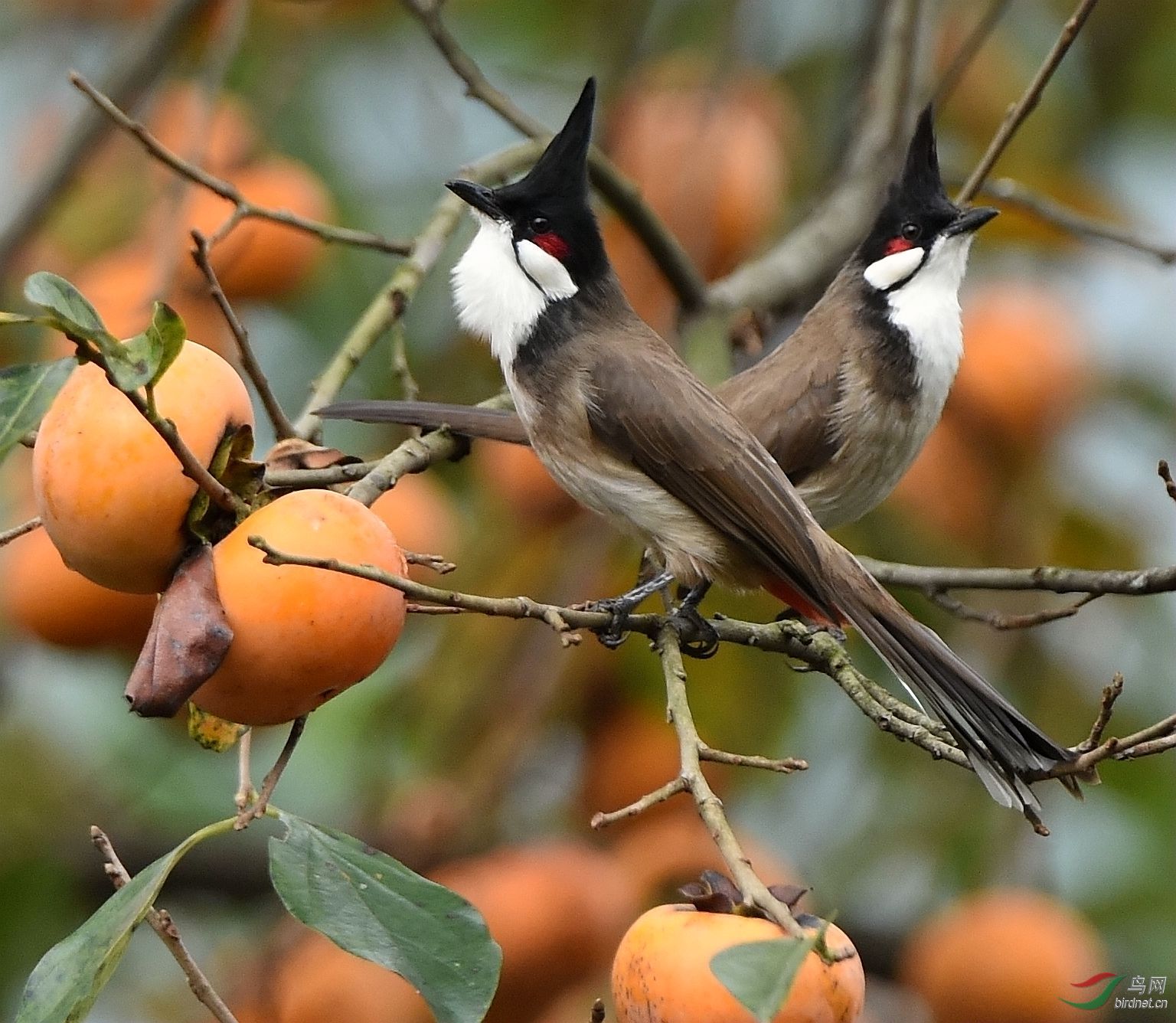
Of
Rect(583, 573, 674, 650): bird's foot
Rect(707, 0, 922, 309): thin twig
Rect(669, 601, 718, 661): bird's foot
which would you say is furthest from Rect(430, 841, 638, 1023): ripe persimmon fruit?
Rect(707, 0, 922, 309): thin twig

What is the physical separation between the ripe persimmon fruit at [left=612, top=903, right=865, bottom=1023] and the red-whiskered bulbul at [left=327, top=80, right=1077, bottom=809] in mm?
886

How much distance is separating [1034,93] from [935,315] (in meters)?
0.66

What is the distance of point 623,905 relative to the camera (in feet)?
8.52

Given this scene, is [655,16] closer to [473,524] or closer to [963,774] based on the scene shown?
[473,524]

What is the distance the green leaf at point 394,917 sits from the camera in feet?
4.06

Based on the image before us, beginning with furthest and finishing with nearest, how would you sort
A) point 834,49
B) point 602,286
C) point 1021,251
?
point 834,49 → point 1021,251 → point 602,286

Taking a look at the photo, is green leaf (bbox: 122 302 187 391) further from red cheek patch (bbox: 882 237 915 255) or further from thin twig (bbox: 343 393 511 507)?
red cheek patch (bbox: 882 237 915 255)

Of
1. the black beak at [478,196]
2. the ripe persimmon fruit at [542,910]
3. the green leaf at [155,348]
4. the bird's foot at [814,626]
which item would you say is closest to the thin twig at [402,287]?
the black beak at [478,196]

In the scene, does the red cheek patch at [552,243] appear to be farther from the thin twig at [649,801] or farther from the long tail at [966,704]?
the thin twig at [649,801]

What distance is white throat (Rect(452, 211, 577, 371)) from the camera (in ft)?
7.90

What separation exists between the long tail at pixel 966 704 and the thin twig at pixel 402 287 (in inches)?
27.4

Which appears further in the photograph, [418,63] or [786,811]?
[786,811]

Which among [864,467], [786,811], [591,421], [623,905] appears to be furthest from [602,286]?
[786,811]

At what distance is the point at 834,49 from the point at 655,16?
0.71m
